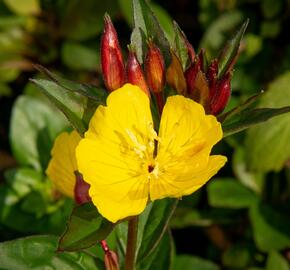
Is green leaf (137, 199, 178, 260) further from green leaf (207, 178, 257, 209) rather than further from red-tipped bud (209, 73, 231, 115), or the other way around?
green leaf (207, 178, 257, 209)

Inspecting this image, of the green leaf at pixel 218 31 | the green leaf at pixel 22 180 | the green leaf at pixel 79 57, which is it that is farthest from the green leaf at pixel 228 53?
the green leaf at pixel 79 57

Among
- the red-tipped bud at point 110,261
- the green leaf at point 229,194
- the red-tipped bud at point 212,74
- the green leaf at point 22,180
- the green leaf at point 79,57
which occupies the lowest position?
the green leaf at point 229,194

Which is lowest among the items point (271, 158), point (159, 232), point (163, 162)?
point (271, 158)

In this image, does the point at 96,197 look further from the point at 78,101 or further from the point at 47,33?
the point at 47,33

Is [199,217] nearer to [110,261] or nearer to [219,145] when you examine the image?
[219,145]

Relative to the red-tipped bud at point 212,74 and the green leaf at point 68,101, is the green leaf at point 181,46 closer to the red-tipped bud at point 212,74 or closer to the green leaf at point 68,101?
the red-tipped bud at point 212,74

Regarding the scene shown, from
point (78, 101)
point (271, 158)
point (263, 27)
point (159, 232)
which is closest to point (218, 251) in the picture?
point (271, 158)

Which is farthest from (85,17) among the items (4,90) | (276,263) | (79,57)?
(276,263)
